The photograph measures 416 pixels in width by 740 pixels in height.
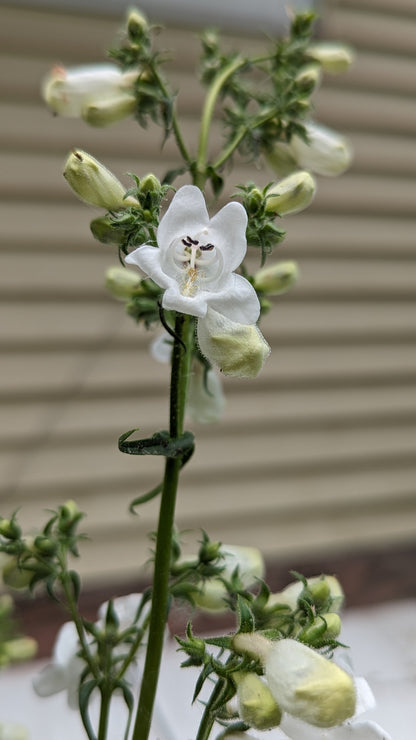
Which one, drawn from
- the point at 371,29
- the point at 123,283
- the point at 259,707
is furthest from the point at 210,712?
the point at 371,29

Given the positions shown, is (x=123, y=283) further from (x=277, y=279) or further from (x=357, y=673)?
(x=357, y=673)

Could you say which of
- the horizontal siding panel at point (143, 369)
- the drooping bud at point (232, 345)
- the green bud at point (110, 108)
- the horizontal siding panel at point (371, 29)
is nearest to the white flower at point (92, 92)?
the green bud at point (110, 108)

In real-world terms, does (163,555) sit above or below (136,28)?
below

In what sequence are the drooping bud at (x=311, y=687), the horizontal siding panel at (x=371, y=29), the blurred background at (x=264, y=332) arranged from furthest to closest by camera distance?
the horizontal siding panel at (x=371, y=29)
the blurred background at (x=264, y=332)
the drooping bud at (x=311, y=687)

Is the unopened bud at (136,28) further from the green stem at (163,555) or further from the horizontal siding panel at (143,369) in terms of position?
the horizontal siding panel at (143,369)

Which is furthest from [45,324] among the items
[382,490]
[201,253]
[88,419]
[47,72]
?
[201,253]

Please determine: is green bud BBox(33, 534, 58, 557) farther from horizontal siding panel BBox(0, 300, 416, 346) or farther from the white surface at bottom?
horizontal siding panel BBox(0, 300, 416, 346)
